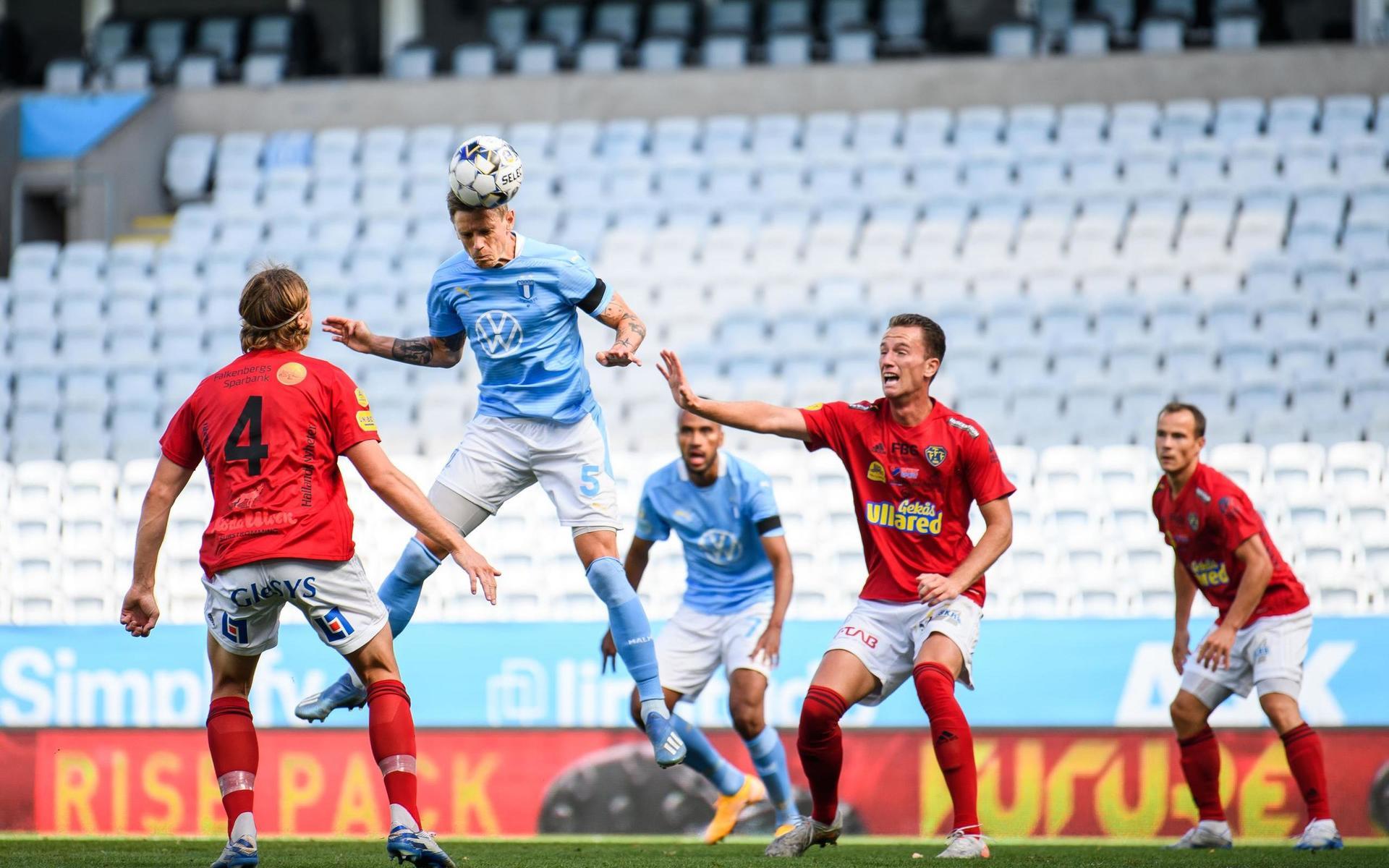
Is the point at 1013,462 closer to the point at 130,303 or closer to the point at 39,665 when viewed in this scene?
the point at 39,665

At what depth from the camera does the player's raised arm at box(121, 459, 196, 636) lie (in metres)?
5.34

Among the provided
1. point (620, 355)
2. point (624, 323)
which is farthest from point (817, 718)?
point (624, 323)

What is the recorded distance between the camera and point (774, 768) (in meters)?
8.20

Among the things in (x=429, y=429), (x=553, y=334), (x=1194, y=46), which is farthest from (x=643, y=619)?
(x=1194, y=46)

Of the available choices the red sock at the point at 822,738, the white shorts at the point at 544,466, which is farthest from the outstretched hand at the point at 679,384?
the red sock at the point at 822,738

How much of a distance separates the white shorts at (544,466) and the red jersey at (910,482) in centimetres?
90

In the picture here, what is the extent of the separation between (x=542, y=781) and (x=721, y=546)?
76.1 inches

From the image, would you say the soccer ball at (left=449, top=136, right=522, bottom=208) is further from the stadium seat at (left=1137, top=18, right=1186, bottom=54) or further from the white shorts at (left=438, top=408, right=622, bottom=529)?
the stadium seat at (left=1137, top=18, right=1186, bottom=54)

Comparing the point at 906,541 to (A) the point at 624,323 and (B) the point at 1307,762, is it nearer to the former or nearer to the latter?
(A) the point at 624,323

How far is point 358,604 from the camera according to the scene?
5.32 metres

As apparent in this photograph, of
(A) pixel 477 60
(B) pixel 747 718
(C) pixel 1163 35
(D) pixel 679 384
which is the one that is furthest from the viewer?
(A) pixel 477 60

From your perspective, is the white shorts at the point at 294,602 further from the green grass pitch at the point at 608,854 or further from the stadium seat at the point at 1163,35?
the stadium seat at the point at 1163,35

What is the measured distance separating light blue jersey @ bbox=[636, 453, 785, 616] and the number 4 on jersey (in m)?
3.14

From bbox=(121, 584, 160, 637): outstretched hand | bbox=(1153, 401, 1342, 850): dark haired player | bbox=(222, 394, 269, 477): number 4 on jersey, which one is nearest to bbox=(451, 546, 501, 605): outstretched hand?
bbox=(222, 394, 269, 477): number 4 on jersey
